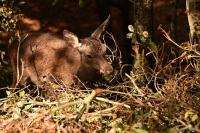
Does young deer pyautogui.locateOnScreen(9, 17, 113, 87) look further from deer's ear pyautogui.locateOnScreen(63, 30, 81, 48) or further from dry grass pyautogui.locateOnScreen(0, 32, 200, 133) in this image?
dry grass pyautogui.locateOnScreen(0, 32, 200, 133)

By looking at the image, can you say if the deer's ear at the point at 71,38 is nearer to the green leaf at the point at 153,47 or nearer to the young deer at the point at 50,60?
the young deer at the point at 50,60

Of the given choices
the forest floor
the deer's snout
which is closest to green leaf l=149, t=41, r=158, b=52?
the forest floor

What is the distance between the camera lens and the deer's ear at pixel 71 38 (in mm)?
8539

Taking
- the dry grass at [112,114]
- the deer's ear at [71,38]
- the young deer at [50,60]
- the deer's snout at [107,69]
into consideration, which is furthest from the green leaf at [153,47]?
the young deer at [50,60]

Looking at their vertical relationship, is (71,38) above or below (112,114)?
above

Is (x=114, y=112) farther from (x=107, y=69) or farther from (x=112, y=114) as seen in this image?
(x=107, y=69)

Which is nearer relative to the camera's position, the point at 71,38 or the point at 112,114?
the point at 112,114

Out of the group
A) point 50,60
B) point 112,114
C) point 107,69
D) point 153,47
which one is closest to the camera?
point 112,114

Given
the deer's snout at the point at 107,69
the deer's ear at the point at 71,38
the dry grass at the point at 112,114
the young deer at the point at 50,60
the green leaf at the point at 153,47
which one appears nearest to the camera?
the dry grass at the point at 112,114

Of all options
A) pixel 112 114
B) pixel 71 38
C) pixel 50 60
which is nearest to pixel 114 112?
pixel 112 114

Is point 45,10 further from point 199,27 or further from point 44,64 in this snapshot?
point 199,27

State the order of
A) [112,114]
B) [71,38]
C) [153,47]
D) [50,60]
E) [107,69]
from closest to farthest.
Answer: [112,114] → [153,47] → [107,69] → [71,38] → [50,60]

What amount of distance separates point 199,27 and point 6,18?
2879 mm

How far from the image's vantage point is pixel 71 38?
28.4ft
